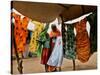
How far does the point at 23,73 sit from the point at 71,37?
0.60 m

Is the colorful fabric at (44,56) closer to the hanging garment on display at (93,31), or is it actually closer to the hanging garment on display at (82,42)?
Result: the hanging garment on display at (82,42)

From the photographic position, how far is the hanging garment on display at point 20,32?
2.16 meters

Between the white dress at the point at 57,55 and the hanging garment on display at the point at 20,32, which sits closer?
the hanging garment on display at the point at 20,32

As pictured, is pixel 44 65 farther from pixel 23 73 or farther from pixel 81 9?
pixel 81 9

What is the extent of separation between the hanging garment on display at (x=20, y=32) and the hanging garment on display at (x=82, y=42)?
1.79 feet

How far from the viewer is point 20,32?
217 centimetres

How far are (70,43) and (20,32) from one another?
0.53m

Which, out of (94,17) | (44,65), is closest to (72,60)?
(44,65)

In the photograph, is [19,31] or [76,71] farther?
[76,71]

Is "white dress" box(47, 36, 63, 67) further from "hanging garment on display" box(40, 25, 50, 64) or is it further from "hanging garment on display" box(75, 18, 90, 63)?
"hanging garment on display" box(75, 18, 90, 63)

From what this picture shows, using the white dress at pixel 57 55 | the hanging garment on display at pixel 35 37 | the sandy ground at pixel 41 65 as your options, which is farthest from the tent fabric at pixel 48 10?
the sandy ground at pixel 41 65

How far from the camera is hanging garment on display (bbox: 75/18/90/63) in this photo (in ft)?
7.80

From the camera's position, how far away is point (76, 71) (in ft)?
7.80

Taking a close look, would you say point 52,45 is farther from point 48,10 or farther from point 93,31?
point 93,31
